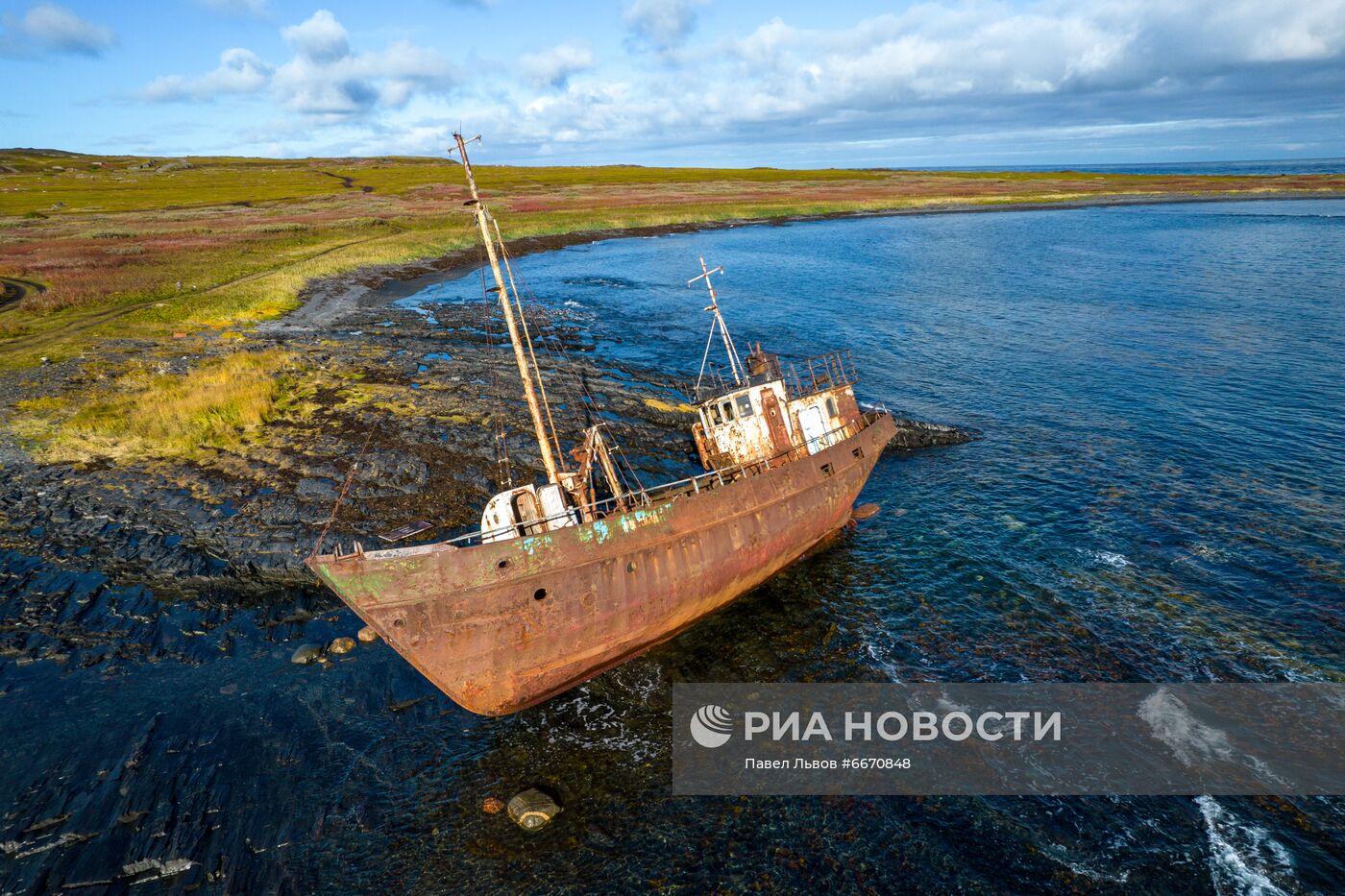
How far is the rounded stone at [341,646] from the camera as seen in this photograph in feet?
52.3

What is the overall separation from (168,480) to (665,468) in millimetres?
17372

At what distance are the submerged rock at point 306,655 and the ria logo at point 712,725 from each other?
9.57m

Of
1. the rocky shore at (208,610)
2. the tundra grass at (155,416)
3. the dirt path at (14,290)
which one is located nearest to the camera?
the rocky shore at (208,610)

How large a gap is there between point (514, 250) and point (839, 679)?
75.3m

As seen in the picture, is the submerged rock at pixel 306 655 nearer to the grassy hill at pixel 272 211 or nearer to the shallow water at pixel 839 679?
the shallow water at pixel 839 679

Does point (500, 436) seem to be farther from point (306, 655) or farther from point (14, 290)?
point (14, 290)

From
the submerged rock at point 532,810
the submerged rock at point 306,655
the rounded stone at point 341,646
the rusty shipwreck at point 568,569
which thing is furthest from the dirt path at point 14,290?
the submerged rock at point 532,810

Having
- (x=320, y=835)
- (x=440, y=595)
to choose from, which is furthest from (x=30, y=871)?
(x=440, y=595)

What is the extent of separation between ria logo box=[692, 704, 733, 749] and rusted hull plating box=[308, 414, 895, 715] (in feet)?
8.29

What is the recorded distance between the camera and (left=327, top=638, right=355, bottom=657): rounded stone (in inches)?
628

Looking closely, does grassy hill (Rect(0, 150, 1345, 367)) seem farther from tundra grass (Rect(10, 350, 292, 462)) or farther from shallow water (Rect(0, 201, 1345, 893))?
shallow water (Rect(0, 201, 1345, 893))

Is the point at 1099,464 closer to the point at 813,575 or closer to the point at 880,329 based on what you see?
the point at 813,575

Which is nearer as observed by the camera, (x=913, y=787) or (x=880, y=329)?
(x=913, y=787)

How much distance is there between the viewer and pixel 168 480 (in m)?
21.2
